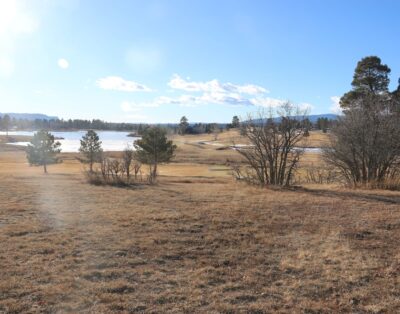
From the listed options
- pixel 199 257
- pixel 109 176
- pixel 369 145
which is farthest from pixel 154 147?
pixel 199 257

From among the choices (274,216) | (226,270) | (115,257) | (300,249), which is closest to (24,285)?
(115,257)

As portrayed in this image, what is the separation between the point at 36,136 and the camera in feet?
160

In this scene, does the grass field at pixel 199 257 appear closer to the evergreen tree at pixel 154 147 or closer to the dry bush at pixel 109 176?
the dry bush at pixel 109 176

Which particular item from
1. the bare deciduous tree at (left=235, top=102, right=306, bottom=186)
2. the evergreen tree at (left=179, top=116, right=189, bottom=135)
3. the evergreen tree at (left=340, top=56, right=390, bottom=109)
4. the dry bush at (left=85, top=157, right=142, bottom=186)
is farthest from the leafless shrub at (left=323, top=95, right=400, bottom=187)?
the evergreen tree at (left=179, top=116, right=189, bottom=135)

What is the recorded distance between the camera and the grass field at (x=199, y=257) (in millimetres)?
4574

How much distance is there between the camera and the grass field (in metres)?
4.57

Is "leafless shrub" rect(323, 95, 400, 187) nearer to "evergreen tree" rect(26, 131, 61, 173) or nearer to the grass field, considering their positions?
the grass field

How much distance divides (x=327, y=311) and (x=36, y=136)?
49087 millimetres

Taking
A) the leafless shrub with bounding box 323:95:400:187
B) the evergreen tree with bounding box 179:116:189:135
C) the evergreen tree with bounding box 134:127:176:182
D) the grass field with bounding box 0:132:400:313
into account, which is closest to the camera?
the grass field with bounding box 0:132:400:313

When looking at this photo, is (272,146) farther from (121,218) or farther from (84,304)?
(84,304)

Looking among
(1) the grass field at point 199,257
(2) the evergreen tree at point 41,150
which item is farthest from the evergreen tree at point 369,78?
(2) the evergreen tree at point 41,150

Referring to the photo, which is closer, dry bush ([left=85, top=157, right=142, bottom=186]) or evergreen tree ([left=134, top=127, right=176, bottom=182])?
dry bush ([left=85, top=157, right=142, bottom=186])

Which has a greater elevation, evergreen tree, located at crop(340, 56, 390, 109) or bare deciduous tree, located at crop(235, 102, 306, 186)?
evergreen tree, located at crop(340, 56, 390, 109)

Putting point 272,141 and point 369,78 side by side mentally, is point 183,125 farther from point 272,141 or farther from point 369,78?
point 272,141
